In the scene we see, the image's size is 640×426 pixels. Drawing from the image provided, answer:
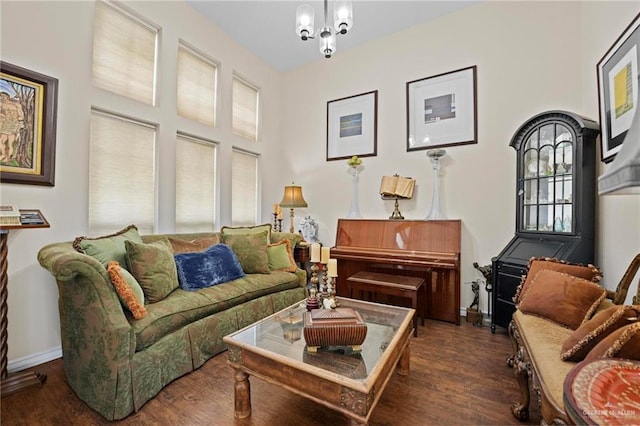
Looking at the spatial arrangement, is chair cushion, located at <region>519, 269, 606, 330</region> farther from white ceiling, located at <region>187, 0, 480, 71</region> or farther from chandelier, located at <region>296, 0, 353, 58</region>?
white ceiling, located at <region>187, 0, 480, 71</region>

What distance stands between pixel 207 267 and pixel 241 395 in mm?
1186

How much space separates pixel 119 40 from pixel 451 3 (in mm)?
3503

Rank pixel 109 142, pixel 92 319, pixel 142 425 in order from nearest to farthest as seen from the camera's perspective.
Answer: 1. pixel 142 425
2. pixel 92 319
3. pixel 109 142

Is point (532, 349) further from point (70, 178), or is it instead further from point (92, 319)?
point (70, 178)

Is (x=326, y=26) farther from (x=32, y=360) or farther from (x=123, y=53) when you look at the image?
(x=32, y=360)

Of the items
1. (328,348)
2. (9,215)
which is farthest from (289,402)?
(9,215)

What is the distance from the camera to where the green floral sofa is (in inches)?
59.4

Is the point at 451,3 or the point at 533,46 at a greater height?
the point at 451,3

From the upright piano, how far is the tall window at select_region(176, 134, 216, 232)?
1.68m

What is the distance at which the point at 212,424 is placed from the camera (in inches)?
57.6

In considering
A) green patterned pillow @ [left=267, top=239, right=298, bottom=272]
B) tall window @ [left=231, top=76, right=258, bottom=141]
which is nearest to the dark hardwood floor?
green patterned pillow @ [left=267, top=239, right=298, bottom=272]

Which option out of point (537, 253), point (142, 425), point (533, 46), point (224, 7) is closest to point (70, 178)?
point (142, 425)

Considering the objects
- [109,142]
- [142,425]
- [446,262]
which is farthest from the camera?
[446,262]

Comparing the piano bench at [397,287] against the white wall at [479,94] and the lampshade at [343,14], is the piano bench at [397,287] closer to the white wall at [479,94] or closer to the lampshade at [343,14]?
the white wall at [479,94]
